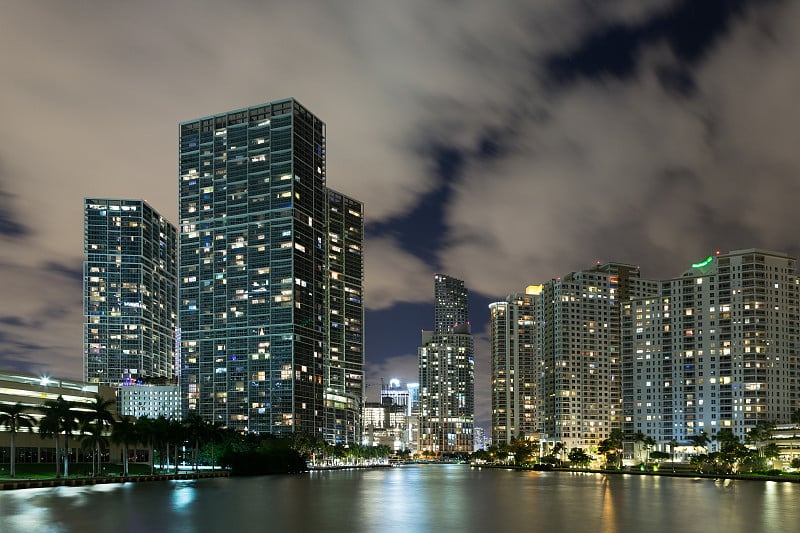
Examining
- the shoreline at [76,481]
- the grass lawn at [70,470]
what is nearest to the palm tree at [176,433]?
the grass lawn at [70,470]

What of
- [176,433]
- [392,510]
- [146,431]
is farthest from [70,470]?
[392,510]

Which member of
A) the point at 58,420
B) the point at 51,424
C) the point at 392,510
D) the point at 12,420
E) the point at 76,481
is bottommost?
the point at 76,481

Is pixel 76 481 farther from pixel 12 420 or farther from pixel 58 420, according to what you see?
pixel 12 420

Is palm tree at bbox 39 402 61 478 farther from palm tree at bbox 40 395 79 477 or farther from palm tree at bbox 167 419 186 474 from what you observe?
palm tree at bbox 167 419 186 474

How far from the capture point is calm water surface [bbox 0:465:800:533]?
269ft

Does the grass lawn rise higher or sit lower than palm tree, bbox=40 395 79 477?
lower

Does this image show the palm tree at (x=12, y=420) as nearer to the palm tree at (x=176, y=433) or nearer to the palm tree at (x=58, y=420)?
the palm tree at (x=58, y=420)

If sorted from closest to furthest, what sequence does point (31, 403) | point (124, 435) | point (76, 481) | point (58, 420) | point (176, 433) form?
1. point (76, 481)
2. point (58, 420)
3. point (124, 435)
4. point (31, 403)
5. point (176, 433)

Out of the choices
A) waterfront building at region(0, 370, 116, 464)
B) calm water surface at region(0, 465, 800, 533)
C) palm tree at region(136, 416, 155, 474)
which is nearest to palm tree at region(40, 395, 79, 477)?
waterfront building at region(0, 370, 116, 464)

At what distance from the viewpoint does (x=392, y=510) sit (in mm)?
103312

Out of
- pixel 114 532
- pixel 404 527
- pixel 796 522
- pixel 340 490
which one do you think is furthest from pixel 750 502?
pixel 114 532

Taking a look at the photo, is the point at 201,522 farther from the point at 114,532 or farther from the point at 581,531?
the point at 581,531

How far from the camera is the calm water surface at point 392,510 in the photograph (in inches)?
3231

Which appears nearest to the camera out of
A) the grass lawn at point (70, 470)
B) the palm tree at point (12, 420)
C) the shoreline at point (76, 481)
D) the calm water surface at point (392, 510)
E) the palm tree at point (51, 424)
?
the calm water surface at point (392, 510)
